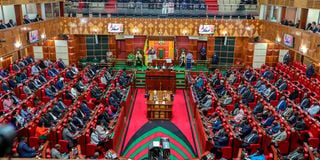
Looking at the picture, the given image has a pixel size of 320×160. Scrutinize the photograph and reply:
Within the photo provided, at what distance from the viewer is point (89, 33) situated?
1973 cm

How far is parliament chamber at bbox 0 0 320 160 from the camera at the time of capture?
9.75 metres

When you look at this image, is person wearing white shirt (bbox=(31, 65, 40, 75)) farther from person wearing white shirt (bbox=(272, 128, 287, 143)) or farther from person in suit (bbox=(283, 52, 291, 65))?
person in suit (bbox=(283, 52, 291, 65))

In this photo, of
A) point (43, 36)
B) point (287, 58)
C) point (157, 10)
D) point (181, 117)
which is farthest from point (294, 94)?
point (43, 36)

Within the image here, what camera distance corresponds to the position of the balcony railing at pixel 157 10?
19.6m

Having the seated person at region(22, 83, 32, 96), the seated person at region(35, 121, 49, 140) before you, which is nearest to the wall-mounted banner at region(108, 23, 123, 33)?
the seated person at region(22, 83, 32, 96)

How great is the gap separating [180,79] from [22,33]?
896 cm

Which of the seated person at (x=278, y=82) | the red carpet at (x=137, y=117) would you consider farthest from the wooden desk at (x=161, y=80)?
the seated person at (x=278, y=82)

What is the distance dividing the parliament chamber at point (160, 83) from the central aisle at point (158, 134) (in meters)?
0.04

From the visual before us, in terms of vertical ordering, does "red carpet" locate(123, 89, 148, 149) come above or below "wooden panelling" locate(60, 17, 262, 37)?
below

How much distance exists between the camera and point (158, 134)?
12172 mm

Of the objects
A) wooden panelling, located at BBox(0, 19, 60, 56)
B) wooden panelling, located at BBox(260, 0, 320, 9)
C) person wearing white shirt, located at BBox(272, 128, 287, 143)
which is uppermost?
wooden panelling, located at BBox(260, 0, 320, 9)

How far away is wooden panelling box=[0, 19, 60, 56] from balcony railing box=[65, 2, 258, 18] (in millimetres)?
1720

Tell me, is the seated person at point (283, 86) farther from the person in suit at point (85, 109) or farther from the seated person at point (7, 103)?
the seated person at point (7, 103)

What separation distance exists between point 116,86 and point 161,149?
303 inches
